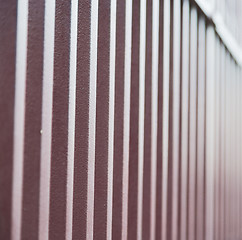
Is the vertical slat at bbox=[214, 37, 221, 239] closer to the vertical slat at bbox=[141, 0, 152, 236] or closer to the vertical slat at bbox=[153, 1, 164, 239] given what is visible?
the vertical slat at bbox=[153, 1, 164, 239]

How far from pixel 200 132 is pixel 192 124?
198 millimetres

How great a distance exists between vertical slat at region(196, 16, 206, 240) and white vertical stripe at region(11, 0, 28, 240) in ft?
6.24

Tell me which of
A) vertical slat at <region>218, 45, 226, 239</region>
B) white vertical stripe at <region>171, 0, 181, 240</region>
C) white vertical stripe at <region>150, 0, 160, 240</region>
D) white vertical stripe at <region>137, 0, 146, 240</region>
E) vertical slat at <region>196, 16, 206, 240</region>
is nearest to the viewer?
white vertical stripe at <region>137, 0, 146, 240</region>

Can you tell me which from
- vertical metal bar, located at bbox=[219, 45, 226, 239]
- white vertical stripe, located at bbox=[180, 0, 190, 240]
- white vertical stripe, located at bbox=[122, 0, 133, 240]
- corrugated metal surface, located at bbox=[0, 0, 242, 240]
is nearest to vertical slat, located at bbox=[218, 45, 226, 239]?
vertical metal bar, located at bbox=[219, 45, 226, 239]

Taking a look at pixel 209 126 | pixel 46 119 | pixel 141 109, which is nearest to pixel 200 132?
pixel 209 126

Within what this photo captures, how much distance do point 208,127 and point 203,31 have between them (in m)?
0.65

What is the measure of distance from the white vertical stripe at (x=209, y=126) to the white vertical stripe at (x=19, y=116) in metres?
2.11

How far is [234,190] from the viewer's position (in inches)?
155

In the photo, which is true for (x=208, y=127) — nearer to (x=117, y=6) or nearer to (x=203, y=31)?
(x=203, y=31)

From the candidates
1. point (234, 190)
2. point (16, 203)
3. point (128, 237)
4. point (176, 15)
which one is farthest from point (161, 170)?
point (234, 190)

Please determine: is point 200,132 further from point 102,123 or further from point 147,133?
point 102,123

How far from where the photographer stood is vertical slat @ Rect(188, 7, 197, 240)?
106 inches

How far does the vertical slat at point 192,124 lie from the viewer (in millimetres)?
2686

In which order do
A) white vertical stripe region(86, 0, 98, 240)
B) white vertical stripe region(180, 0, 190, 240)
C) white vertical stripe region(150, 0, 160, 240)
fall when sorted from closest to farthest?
white vertical stripe region(86, 0, 98, 240), white vertical stripe region(150, 0, 160, 240), white vertical stripe region(180, 0, 190, 240)
